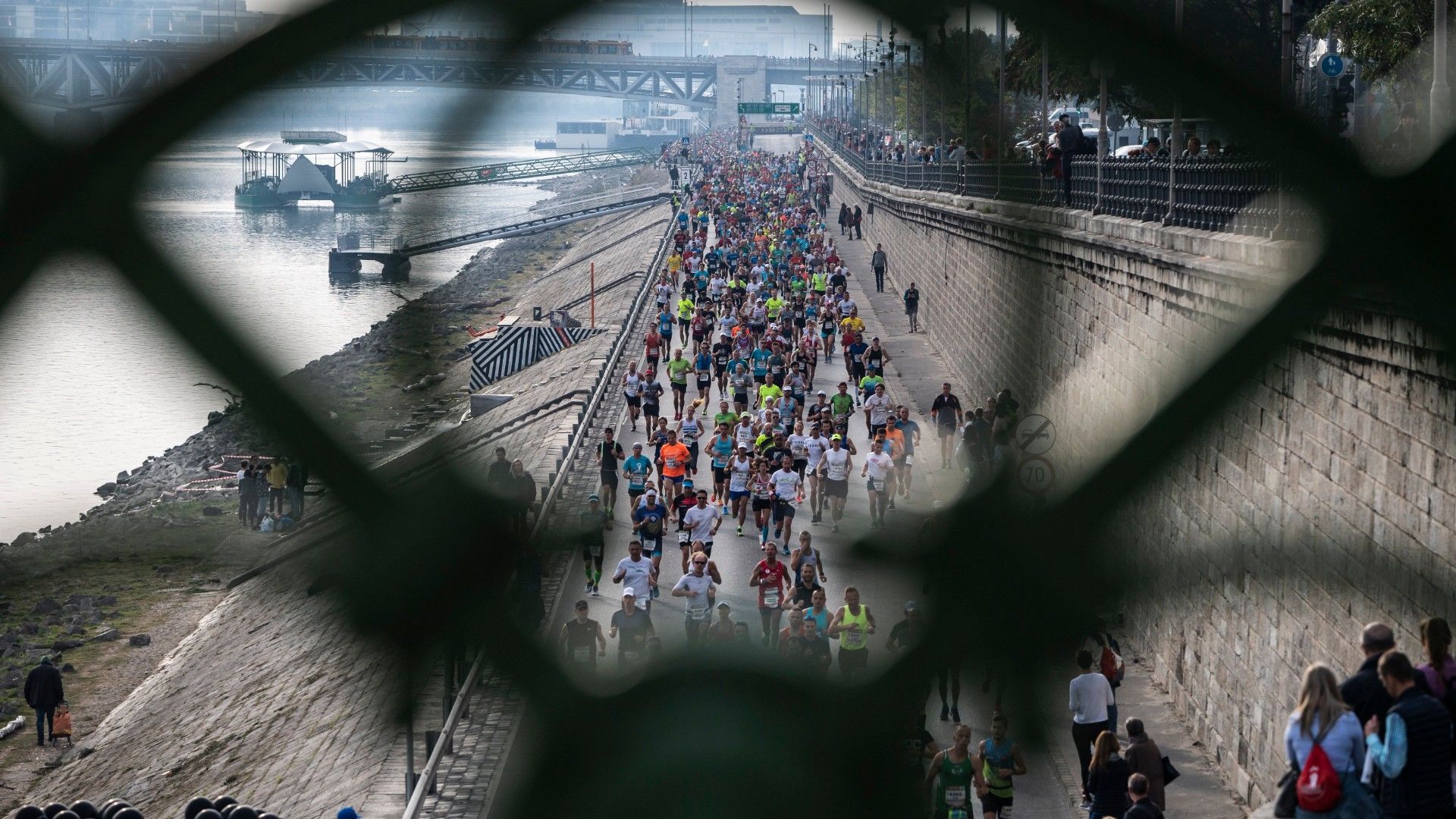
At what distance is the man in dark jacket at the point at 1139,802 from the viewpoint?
287 inches

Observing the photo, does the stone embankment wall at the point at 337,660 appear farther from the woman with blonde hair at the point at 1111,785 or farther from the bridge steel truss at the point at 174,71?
the woman with blonde hair at the point at 1111,785

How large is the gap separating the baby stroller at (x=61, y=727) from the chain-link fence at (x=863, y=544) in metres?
20.4

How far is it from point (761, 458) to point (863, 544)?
14676 millimetres

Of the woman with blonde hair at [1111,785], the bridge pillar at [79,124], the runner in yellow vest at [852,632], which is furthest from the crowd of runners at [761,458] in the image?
the woman with blonde hair at [1111,785]

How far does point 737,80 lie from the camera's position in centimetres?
156

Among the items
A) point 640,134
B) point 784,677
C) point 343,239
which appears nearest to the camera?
point 784,677

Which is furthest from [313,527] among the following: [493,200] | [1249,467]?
[1249,467]

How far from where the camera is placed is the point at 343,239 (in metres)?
1.45

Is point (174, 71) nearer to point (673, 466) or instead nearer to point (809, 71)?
point (809, 71)

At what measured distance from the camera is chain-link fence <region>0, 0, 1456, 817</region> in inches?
40.9

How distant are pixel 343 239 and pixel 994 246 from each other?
0.67m

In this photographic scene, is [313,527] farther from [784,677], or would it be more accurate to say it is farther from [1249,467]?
[1249,467]

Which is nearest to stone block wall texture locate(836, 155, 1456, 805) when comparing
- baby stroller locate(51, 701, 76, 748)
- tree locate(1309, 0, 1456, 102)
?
tree locate(1309, 0, 1456, 102)

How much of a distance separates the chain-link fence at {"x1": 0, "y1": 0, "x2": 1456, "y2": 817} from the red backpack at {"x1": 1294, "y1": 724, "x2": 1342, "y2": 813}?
1969mm
